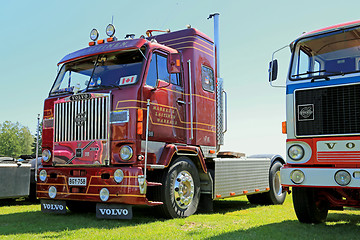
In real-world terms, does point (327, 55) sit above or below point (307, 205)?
above

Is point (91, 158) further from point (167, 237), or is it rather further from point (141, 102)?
point (167, 237)

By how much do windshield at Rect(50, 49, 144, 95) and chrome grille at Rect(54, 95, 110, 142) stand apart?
0.36 meters

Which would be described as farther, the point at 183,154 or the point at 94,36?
the point at 94,36

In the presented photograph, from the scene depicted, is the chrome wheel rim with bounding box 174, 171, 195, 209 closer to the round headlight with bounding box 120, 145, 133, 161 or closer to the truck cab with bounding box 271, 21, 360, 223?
the round headlight with bounding box 120, 145, 133, 161


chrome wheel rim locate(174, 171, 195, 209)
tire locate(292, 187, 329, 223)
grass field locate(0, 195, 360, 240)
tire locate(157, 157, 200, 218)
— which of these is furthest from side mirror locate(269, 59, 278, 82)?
grass field locate(0, 195, 360, 240)

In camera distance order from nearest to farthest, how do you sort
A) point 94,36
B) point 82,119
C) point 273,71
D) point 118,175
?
point 118,175 < point 273,71 < point 82,119 < point 94,36

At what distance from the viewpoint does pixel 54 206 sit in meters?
7.91

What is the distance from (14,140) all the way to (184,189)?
8153 cm

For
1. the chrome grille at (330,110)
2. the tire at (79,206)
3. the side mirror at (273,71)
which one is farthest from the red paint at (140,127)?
the chrome grille at (330,110)

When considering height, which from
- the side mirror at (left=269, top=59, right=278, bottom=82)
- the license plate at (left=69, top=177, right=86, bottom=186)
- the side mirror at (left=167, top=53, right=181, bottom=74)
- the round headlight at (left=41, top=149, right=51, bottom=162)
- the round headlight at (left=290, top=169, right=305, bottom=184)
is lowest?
the license plate at (left=69, top=177, right=86, bottom=186)

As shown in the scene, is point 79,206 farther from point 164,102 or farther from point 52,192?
point 164,102

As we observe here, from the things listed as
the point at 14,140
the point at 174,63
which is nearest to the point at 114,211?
the point at 174,63

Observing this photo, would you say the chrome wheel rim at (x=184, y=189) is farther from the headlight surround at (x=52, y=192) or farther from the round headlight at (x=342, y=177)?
the round headlight at (x=342, y=177)

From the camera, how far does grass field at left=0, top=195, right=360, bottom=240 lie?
19.5 ft
